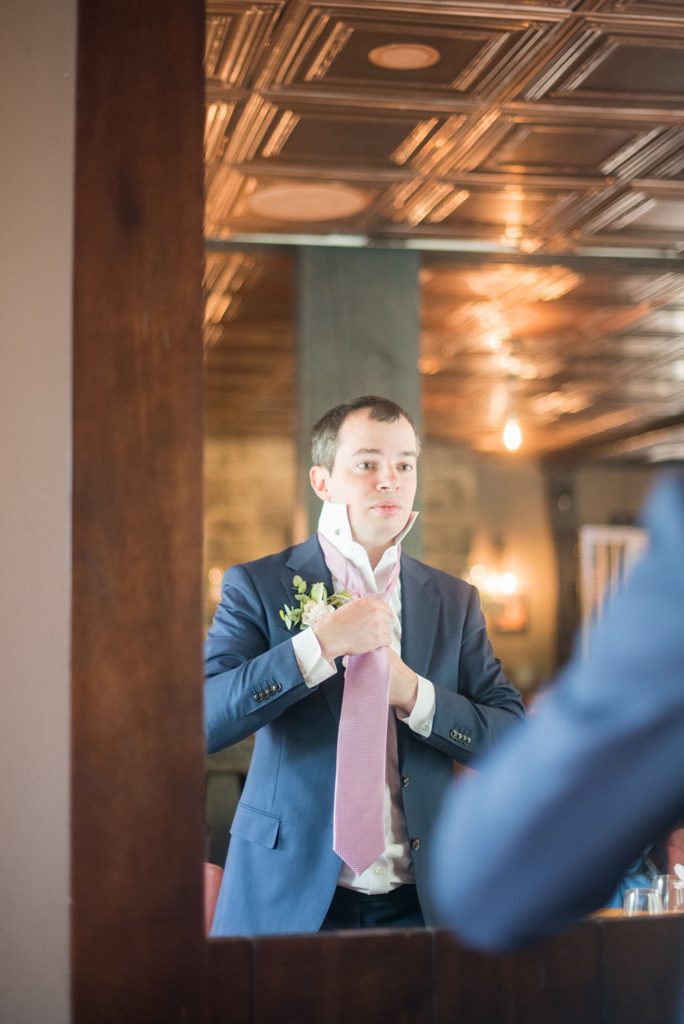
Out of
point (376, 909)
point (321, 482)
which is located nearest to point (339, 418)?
point (321, 482)

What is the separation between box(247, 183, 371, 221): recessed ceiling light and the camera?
431cm

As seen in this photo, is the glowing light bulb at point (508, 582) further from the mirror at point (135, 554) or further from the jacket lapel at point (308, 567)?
the mirror at point (135, 554)

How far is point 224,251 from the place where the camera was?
485 centimetres

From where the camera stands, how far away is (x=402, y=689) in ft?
5.96

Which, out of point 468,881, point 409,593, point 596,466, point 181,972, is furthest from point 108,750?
point 596,466

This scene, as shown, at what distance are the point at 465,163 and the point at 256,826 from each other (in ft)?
9.49

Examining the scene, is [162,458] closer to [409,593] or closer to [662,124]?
[409,593]

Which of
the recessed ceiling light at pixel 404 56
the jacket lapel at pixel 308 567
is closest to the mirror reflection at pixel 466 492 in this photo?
the recessed ceiling light at pixel 404 56

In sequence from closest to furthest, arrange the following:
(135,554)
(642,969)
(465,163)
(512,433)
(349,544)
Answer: (135,554)
(642,969)
(349,544)
(465,163)
(512,433)

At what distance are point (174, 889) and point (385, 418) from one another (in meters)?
0.83

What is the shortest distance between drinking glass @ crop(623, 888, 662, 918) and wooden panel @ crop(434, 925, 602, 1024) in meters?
0.38

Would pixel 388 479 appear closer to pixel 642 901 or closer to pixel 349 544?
pixel 349 544

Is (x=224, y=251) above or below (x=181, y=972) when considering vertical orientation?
above

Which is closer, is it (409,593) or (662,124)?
(409,593)
